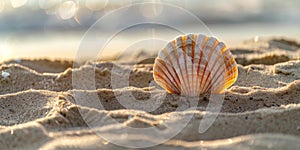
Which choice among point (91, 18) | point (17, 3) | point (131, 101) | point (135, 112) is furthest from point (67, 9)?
point (135, 112)

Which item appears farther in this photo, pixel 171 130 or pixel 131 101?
pixel 131 101

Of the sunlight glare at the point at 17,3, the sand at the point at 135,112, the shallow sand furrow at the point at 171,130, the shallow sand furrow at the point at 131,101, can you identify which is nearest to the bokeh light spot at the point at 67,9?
the sunlight glare at the point at 17,3

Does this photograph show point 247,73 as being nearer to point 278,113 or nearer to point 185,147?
point 278,113

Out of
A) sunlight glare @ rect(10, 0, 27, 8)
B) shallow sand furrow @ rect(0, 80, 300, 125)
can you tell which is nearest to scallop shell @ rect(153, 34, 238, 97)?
shallow sand furrow @ rect(0, 80, 300, 125)

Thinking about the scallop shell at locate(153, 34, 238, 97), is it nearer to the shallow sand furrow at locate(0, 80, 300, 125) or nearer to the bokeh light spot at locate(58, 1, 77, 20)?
the shallow sand furrow at locate(0, 80, 300, 125)

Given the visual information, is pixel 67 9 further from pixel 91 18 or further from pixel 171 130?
pixel 171 130

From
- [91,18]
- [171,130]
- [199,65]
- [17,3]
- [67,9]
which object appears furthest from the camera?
[67,9]

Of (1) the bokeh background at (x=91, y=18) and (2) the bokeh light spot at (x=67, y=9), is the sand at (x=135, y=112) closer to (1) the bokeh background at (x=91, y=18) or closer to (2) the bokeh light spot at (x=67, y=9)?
(1) the bokeh background at (x=91, y=18)
